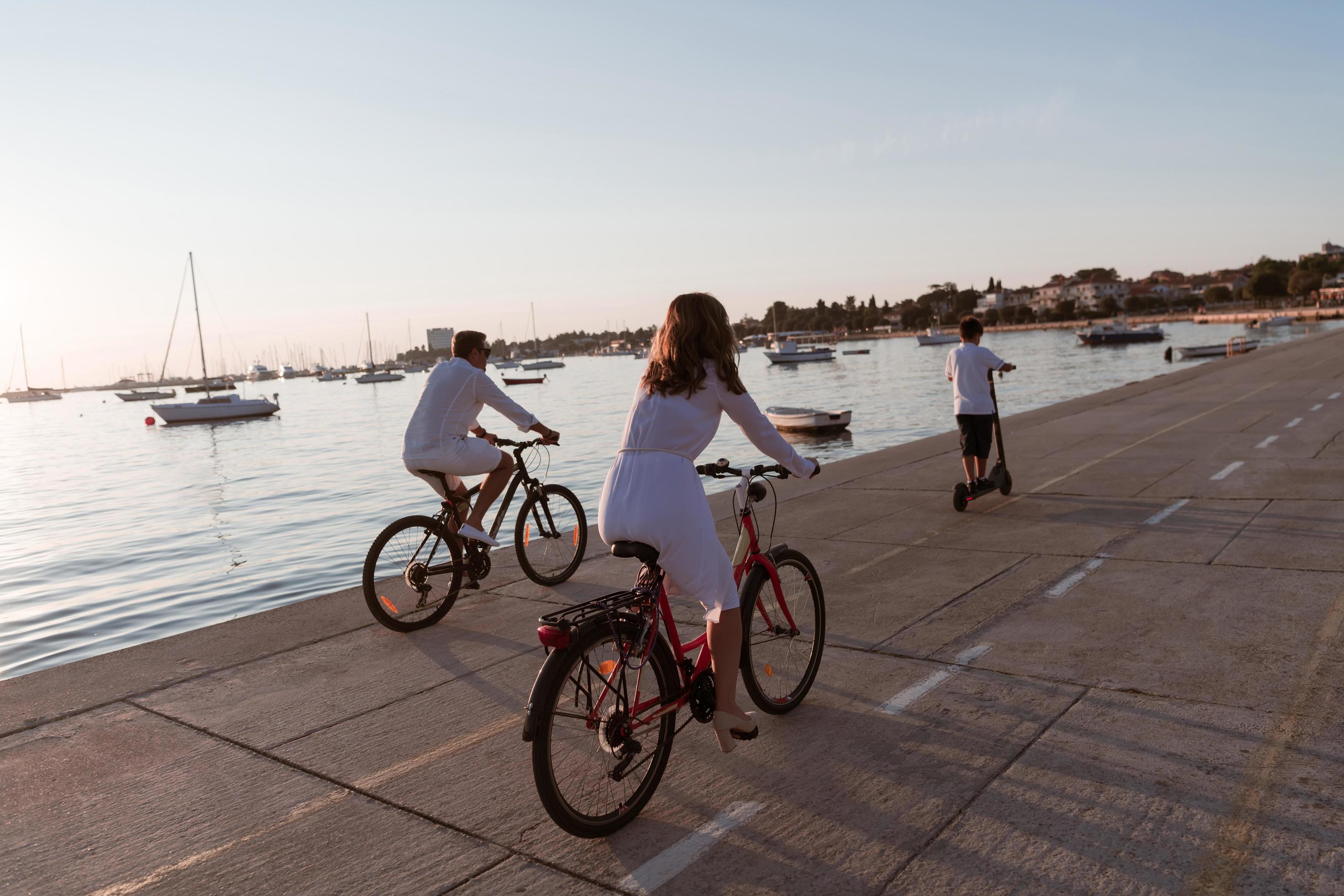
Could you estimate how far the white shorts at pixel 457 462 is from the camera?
639 cm

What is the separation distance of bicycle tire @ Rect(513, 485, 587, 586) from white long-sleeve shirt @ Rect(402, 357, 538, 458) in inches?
37.3

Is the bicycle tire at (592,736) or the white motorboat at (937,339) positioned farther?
the white motorboat at (937,339)

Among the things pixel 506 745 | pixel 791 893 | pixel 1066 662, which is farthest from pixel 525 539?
pixel 791 893

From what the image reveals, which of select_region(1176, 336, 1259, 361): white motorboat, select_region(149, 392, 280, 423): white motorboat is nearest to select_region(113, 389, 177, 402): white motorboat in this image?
select_region(149, 392, 280, 423): white motorboat

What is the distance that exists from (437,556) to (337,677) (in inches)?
47.3

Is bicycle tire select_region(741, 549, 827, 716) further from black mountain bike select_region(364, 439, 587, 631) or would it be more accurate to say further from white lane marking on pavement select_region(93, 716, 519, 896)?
black mountain bike select_region(364, 439, 587, 631)

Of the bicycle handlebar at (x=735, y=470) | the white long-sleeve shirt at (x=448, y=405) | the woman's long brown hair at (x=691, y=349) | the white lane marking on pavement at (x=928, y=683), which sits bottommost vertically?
the white lane marking on pavement at (x=928, y=683)

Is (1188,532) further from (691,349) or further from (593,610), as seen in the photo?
(593,610)

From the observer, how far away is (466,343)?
6.64 m

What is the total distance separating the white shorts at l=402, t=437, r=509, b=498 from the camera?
21.0 ft

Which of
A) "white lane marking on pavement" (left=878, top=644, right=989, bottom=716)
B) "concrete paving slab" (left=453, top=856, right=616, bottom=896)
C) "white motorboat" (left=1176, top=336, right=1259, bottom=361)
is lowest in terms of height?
"white motorboat" (left=1176, top=336, right=1259, bottom=361)

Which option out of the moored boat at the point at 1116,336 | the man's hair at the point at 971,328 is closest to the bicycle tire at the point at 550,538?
the man's hair at the point at 971,328

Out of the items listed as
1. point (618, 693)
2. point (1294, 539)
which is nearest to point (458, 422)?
point (618, 693)

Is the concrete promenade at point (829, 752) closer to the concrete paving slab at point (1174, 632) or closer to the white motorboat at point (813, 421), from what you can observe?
the concrete paving slab at point (1174, 632)
